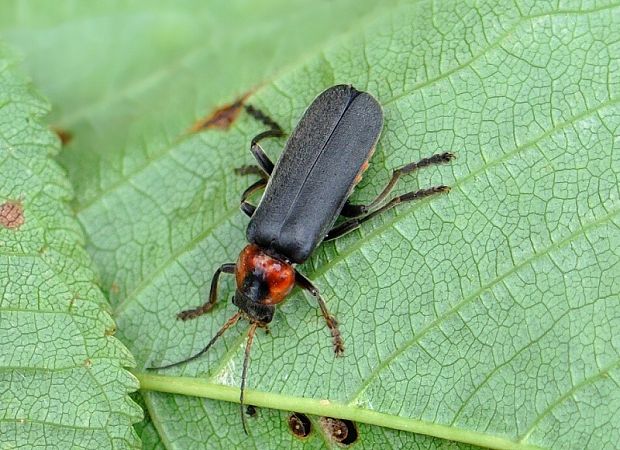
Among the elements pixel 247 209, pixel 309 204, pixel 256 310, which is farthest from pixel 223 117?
pixel 256 310

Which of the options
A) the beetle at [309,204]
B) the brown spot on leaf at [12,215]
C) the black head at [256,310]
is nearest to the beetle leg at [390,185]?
the beetle at [309,204]

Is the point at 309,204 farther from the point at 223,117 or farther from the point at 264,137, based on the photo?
the point at 223,117

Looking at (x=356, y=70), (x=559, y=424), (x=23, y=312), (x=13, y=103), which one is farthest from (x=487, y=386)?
(x=13, y=103)

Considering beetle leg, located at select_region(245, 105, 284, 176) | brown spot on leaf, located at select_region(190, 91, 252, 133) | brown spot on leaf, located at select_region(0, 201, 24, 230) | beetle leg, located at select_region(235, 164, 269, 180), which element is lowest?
beetle leg, located at select_region(235, 164, 269, 180)

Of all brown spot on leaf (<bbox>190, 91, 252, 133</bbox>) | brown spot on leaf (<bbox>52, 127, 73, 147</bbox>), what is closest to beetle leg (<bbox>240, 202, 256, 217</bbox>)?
brown spot on leaf (<bbox>190, 91, 252, 133</bbox>)

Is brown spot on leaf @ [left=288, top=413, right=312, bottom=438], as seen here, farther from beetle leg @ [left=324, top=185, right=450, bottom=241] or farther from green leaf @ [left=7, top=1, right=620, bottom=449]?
beetle leg @ [left=324, top=185, right=450, bottom=241]

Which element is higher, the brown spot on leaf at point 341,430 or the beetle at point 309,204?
the beetle at point 309,204

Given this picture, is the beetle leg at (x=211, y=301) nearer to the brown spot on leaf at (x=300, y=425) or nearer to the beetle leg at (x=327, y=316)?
the beetle leg at (x=327, y=316)
